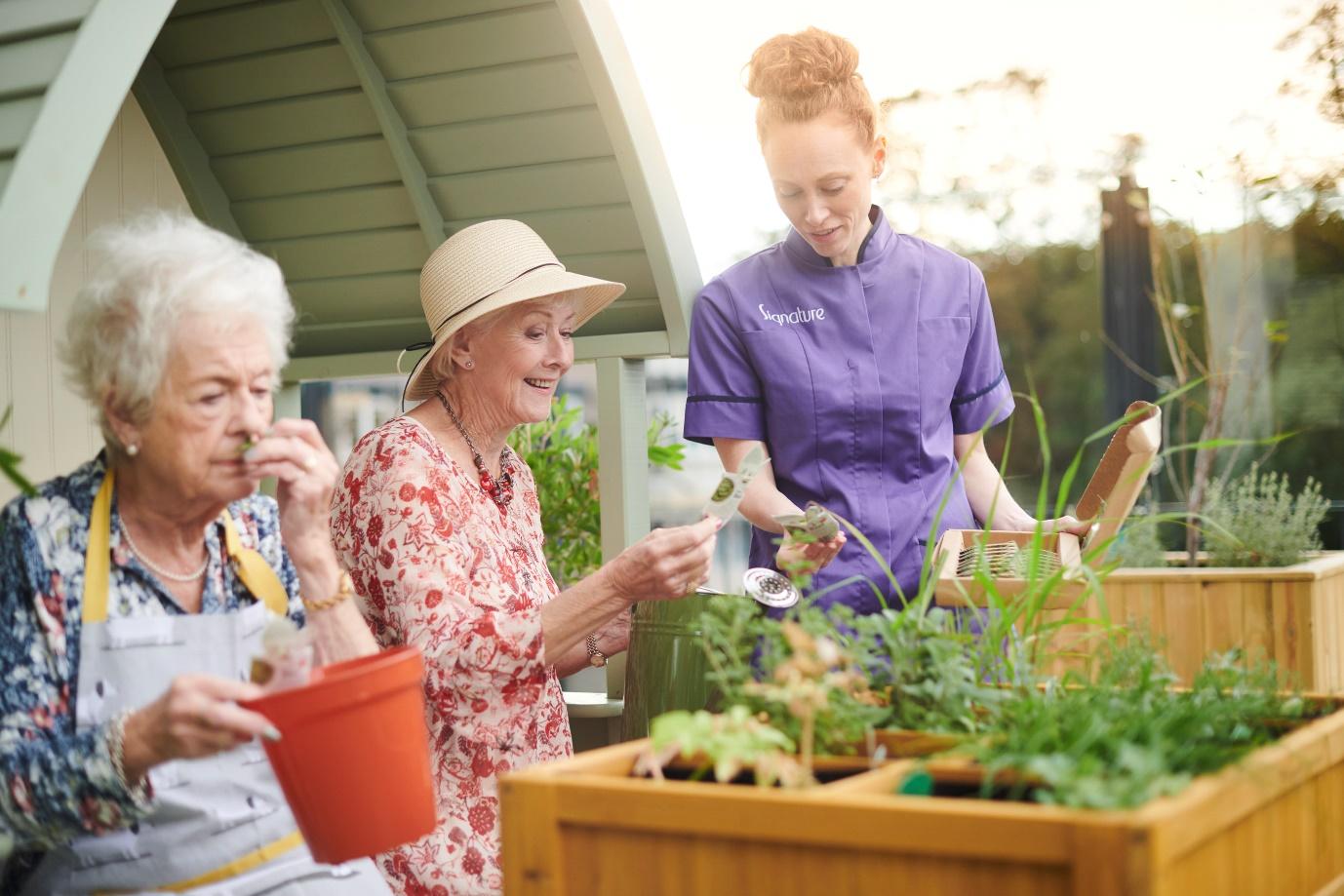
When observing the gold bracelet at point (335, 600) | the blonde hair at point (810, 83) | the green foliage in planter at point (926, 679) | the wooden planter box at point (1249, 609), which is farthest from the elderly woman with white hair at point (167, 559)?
the wooden planter box at point (1249, 609)

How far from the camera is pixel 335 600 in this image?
1794mm

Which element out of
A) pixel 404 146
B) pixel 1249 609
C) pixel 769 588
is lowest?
pixel 1249 609

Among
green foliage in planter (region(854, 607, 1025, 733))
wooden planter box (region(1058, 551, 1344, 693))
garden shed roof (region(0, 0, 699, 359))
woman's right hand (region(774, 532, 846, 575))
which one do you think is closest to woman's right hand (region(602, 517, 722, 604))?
woman's right hand (region(774, 532, 846, 575))

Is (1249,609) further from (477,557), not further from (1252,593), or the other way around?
(477,557)

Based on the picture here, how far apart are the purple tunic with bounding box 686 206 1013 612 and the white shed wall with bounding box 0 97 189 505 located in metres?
1.38

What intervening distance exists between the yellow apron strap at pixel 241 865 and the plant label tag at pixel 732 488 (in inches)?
32.2

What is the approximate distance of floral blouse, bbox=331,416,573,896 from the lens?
209 cm

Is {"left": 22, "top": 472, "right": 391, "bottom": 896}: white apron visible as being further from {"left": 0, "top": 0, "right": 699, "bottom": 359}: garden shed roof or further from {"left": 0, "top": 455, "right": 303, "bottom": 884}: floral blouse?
{"left": 0, "top": 0, "right": 699, "bottom": 359}: garden shed roof

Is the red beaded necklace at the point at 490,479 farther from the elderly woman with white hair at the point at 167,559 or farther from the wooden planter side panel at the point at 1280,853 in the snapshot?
the wooden planter side panel at the point at 1280,853

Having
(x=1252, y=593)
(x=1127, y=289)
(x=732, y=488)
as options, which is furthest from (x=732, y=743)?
(x=1127, y=289)

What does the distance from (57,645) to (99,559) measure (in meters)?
0.12

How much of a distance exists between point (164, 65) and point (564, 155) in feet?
3.59

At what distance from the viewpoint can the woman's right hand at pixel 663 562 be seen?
2.07m

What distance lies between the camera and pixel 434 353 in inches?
95.3
